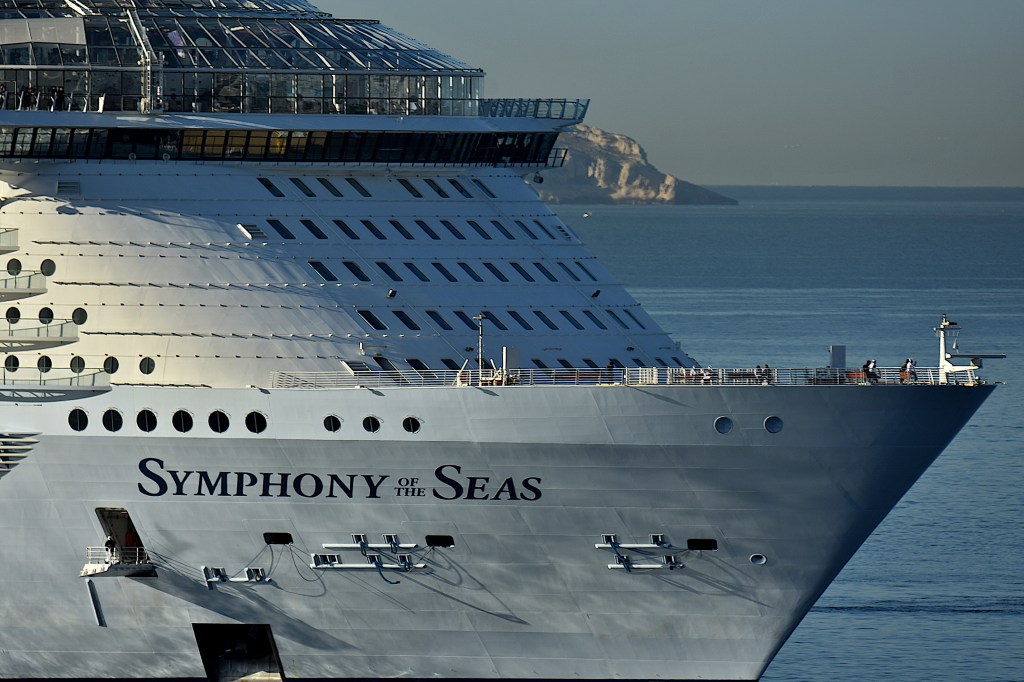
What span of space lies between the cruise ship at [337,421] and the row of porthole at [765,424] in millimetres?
51

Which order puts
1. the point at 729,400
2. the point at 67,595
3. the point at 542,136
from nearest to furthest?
the point at 729,400, the point at 67,595, the point at 542,136

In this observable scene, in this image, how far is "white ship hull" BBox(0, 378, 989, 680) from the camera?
40.8m

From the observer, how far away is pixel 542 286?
150 feet

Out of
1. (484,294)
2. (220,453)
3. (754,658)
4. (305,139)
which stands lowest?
(754,658)

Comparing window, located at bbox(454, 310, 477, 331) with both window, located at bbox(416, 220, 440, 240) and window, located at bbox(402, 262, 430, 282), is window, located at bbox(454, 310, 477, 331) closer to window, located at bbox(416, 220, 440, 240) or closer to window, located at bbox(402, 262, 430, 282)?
window, located at bbox(402, 262, 430, 282)

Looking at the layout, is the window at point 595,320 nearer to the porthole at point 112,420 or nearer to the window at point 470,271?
the window at point 470,271

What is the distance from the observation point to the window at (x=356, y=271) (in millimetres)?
43875

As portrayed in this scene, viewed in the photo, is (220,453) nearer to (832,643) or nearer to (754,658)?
(754,658)

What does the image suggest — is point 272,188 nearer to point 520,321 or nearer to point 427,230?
point 427,230

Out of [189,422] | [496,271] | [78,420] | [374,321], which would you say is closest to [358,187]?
[496,271]

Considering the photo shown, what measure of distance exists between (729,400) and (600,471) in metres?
2.80

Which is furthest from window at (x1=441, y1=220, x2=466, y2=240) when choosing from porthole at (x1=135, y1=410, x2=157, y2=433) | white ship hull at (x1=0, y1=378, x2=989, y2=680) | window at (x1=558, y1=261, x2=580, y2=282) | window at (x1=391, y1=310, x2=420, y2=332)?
porthole at (x1=135, y1=410, x2=157, y2=433)

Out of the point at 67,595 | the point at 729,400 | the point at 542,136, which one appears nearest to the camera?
the point at 729,400

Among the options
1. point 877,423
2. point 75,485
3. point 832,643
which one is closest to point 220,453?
point 75,485
